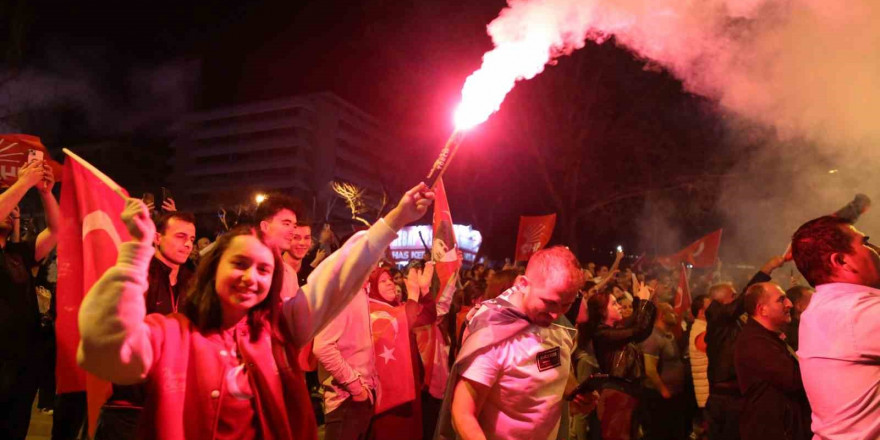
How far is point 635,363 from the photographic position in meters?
6.93

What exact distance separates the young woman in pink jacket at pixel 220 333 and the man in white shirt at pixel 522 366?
3.28ft

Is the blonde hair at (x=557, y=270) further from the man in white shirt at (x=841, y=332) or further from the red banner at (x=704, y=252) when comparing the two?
the red banner at (x=704, y=252)

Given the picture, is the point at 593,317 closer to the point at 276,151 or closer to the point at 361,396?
the point at 361,396

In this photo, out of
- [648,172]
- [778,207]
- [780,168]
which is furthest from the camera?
[648,172]

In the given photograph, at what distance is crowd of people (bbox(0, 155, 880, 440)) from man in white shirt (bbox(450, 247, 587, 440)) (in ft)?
0.03

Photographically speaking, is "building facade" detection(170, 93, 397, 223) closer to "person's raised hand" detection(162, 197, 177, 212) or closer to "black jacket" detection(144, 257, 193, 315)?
"person's raised hand" detection(162, 197, 177, 212)

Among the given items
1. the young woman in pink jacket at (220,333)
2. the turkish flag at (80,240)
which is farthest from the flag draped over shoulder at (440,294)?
the young woman in pink jacket at (220,333)

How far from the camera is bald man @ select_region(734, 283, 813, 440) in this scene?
15.2 ft

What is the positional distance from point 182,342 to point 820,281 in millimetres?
3505

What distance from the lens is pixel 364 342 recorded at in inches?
201

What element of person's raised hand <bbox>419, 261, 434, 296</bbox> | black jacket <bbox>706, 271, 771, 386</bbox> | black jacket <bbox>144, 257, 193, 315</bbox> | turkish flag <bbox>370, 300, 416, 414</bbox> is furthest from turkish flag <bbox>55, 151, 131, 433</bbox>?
black jacket <bbox>706, 271, 771, 386</bbox>

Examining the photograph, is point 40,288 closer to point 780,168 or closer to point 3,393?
point 3,393

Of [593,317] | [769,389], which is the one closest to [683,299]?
[593,317]

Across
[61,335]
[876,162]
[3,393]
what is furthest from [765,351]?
[876,162]
